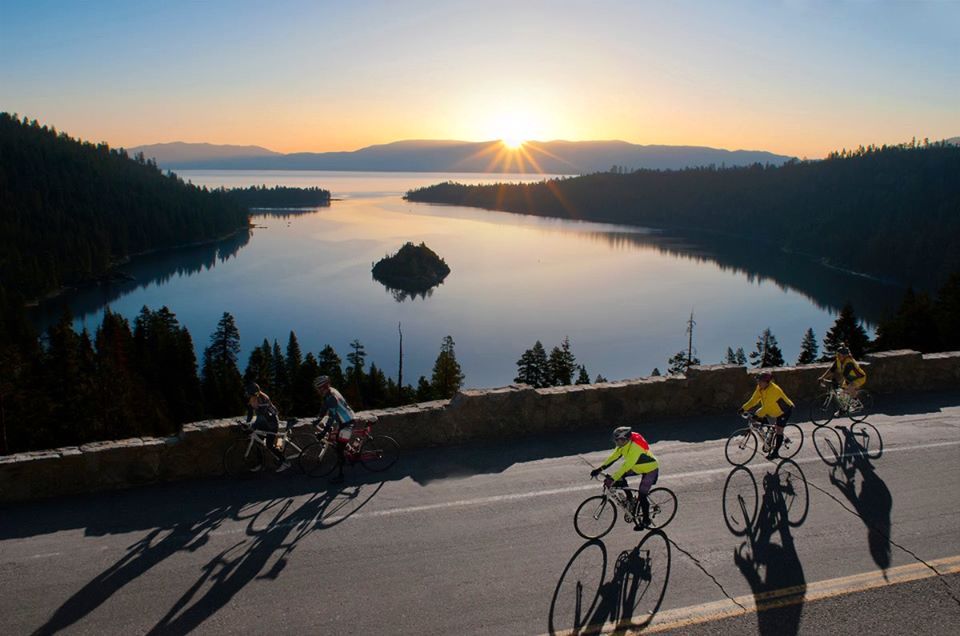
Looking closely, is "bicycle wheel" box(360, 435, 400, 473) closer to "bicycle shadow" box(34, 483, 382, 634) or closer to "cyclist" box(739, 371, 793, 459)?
"bicycle shadow" box(34, 483, 382, 634)

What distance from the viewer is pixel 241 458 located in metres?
10.7

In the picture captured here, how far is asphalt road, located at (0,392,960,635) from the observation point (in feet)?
23.2

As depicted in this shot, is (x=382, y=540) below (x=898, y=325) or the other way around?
the other way around

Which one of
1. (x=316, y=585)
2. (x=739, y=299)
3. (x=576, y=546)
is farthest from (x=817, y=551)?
(x=739, y=299)

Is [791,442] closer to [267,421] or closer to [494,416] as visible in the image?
[494,416]

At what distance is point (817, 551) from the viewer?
328 inches

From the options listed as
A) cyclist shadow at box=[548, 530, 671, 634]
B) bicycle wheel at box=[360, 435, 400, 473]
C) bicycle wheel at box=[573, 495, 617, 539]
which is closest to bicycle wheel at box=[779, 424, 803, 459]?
cyclist shadow at box=[548, 530, 671, 634]

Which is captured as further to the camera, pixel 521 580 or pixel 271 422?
pixel 271 422

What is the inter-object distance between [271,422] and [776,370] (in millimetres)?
10812

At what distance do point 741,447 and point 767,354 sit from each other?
82581 mm

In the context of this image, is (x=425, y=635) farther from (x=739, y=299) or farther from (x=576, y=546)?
(x=739, y=299)

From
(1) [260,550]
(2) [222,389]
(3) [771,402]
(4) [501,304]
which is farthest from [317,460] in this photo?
(4) [501,304]

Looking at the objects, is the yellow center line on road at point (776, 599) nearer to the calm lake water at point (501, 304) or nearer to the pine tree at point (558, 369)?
the pine tree at point (558, 369)

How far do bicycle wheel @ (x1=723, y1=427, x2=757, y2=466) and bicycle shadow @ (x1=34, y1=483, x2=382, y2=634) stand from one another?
5.76 m
